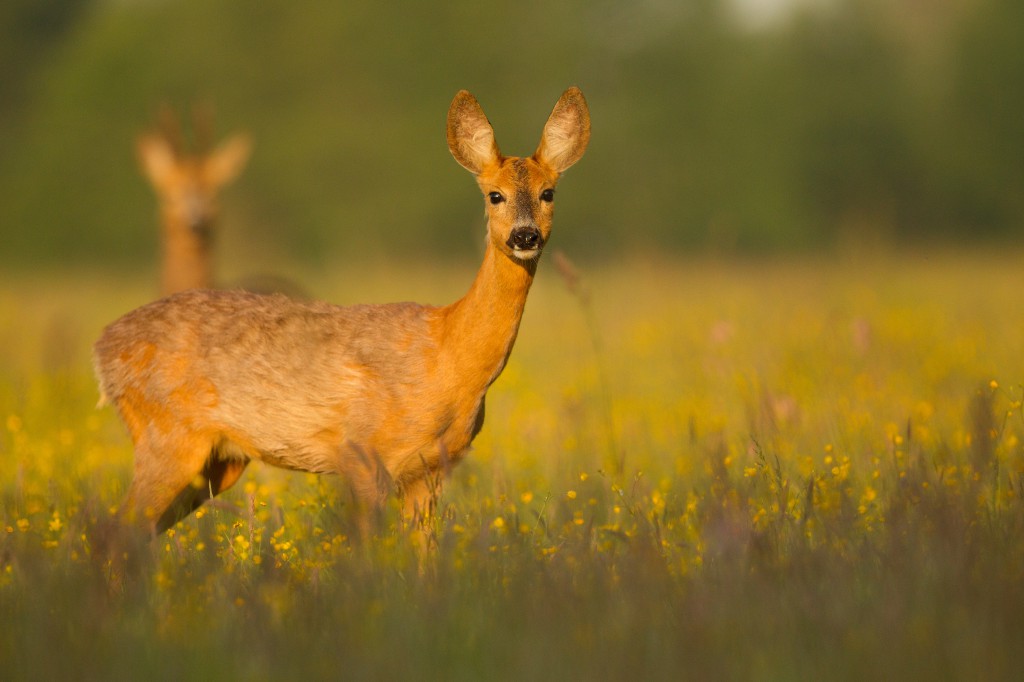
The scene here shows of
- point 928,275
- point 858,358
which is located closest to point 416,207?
point 928,275

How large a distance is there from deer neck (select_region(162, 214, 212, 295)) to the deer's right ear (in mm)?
519

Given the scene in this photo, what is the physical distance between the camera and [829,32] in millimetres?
30047

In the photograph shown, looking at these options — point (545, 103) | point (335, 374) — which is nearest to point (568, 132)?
point (335, 374)

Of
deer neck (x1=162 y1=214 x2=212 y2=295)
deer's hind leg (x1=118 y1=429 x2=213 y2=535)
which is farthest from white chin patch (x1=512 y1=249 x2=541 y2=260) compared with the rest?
deer neck (x1=162 y1=214 x2=212 y2=295)

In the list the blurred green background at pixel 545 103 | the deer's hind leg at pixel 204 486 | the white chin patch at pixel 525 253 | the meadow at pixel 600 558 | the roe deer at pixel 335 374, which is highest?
the blurred green background at pixel 545 103

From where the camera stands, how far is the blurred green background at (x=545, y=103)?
27.2 m

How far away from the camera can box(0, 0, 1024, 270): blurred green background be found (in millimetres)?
27219

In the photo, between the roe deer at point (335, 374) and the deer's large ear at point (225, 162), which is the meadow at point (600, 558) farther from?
the deer's large ear at point (225, 162)

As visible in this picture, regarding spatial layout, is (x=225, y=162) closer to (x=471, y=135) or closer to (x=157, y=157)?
(x=157, y=157)

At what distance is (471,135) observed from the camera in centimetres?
543

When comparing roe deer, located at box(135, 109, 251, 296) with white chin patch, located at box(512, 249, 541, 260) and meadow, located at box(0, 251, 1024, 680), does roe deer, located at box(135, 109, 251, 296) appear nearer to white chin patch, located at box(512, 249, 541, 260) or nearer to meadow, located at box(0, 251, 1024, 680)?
meadow, located at box(0, 251, 1024, 680)

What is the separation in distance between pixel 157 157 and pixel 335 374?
629 cm

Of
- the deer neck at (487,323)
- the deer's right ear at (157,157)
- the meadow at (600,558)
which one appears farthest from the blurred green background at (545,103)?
the deer neck at (487,323)

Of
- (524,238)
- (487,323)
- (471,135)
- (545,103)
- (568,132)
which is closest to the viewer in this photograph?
(524,238)
